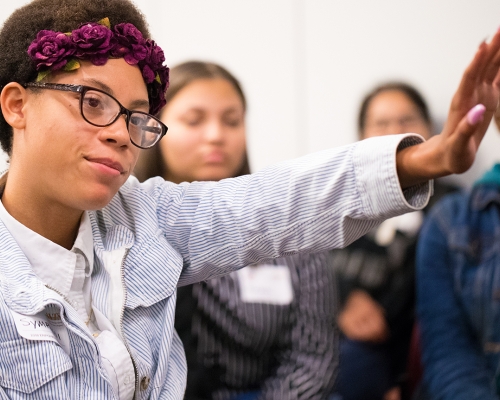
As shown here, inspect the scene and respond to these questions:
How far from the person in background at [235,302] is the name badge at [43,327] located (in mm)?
632

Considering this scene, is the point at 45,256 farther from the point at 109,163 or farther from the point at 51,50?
the point at 51,50

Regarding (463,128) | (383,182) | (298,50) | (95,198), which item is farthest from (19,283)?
(298,50)

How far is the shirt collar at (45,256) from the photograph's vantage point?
113 centimetres

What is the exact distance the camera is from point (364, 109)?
8.47ft

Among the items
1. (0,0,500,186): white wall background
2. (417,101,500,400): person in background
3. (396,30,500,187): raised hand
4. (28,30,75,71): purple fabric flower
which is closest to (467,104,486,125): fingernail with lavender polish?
(396,30,500,187): raised hand

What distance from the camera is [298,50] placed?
2.83m

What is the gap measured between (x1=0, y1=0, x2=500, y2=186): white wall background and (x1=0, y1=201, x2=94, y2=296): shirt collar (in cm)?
169

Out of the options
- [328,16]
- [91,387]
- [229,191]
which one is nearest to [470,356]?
[229,191]

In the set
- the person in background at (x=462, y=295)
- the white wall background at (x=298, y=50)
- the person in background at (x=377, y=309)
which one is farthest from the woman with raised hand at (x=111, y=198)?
the white wall background at (x=298, y=50)

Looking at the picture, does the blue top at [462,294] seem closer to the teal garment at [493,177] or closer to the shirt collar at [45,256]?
the teal garment at [493,177]

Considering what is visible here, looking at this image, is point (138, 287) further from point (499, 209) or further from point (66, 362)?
point (499, 209)

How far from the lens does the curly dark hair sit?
1.10 metres

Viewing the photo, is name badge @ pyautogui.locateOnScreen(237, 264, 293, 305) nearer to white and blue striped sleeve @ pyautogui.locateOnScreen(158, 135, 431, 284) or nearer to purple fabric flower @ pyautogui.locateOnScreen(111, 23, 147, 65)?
white and blue striped sleeve @ pyautogui.locateOnScreen(158, 135, 431, 284)

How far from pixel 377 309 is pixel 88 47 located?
1430 mm
